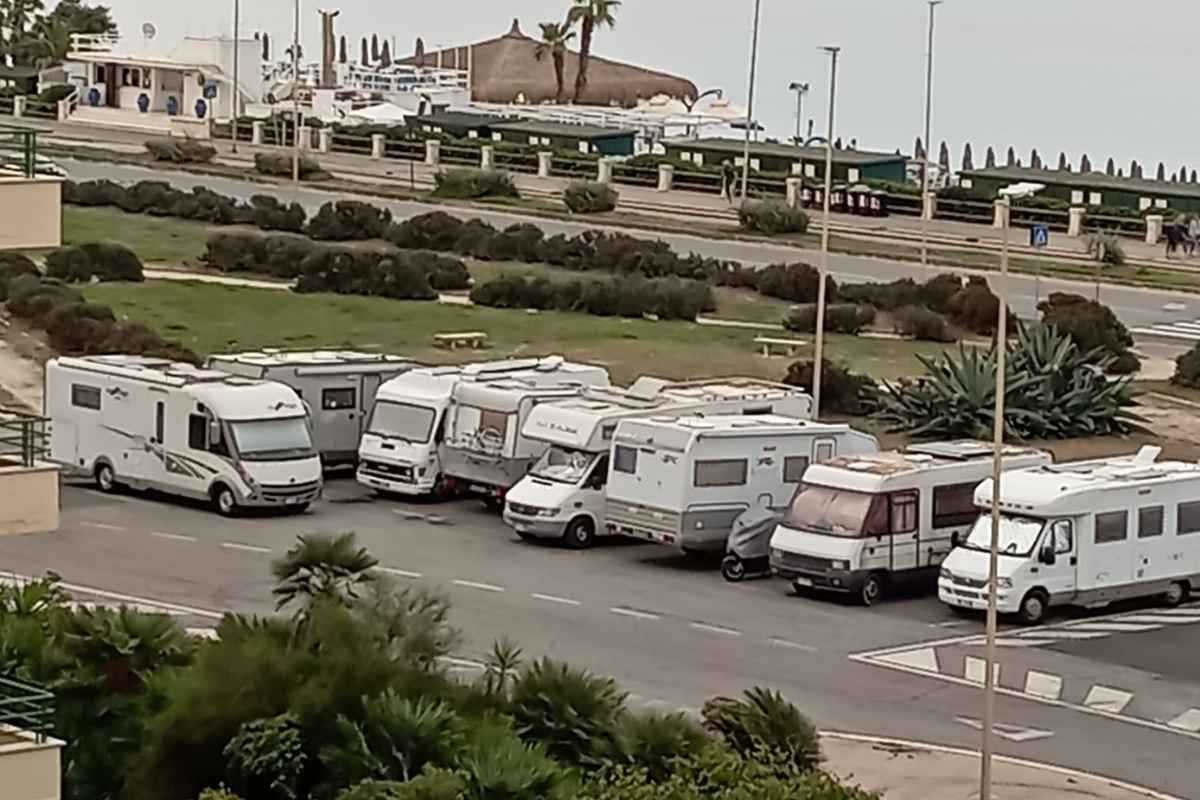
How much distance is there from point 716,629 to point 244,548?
7.39 m

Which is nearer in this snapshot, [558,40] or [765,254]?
[765,254]

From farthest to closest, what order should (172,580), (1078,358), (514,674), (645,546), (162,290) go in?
(162,290)
(1078,358)
(645,546)
(172,580)
(514,674)

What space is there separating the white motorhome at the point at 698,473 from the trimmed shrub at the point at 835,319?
18.6 m

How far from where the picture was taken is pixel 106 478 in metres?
41.9

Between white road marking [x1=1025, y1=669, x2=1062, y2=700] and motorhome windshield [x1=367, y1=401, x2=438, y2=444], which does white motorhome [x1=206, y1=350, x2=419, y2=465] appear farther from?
white road marking [x1=1025, y1=669, x2=1062, y2=700]

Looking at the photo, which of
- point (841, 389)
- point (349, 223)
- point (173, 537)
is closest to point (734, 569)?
point (173, 537)

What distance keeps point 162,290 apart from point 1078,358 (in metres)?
21.0

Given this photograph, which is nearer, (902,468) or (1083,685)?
(1083,685)

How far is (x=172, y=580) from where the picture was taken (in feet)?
117

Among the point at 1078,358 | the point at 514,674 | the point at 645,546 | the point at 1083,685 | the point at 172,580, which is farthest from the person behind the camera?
the point at 1078,358

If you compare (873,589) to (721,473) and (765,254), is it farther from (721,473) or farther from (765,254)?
(765,254)

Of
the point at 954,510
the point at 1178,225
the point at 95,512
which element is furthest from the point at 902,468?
the point at 1178,225

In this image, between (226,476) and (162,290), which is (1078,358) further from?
(162,290)

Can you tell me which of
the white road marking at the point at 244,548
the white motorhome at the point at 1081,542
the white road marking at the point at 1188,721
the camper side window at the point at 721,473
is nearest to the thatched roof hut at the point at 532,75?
the white road marking at the point at 244,548
